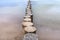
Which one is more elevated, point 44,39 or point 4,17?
point 4,17

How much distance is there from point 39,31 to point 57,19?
780 mm

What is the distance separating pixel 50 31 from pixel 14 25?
0.62 metres

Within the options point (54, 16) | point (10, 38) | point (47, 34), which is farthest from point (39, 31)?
point (54, 16)

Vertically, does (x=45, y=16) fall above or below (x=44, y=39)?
above

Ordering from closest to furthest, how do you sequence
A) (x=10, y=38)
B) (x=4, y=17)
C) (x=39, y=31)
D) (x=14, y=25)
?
1. (x=10, y=38)
2. (x=39, y=31)
3. (x=14, y=25)
4. (x=4, y=17)

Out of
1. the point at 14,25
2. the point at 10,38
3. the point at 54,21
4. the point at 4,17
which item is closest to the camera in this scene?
the point at 10,38

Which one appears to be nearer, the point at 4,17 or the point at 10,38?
the point at 10,38

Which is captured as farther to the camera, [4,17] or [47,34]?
[4,17]

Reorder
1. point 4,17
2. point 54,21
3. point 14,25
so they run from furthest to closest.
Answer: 1. point 4,17
2. point 54,21
3. point 14,25

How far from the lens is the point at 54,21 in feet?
9.27

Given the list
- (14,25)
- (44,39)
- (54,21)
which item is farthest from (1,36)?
(54,21)

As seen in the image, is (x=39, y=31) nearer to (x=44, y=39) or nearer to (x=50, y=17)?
(x=44, y=39)

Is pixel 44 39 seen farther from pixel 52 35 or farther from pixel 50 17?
pixel 50 17

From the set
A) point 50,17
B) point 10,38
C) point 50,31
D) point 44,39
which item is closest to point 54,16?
point 50,17
